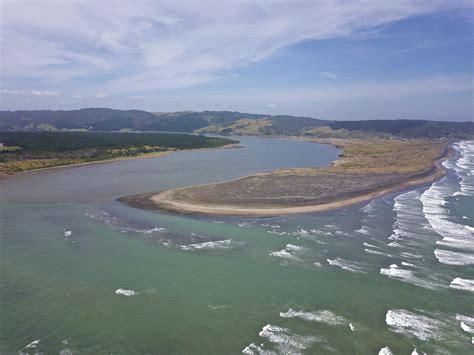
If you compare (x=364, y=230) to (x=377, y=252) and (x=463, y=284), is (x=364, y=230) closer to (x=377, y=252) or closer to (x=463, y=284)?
(x=377, y=252)

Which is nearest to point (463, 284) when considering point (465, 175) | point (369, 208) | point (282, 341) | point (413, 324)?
point (413, 324)

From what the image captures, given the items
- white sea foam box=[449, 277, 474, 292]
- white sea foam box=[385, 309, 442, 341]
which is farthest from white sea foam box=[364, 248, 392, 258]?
white sea foam box=[385, 309, 442, 341]

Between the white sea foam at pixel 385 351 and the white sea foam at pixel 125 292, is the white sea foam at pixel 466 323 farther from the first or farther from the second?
the white sea foam at pixel 125 292

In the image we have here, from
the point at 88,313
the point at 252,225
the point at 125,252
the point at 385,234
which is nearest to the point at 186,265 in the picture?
the point at 125,252

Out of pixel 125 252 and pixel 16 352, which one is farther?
pixel 125 252

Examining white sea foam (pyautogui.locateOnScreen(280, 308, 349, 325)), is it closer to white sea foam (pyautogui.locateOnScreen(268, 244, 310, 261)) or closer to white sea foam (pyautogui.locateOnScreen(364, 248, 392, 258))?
white sea foam (pyautogui.locateOnScreen(268, 244, 310, 261))

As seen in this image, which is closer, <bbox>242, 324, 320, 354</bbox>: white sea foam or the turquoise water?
<bbox>242, 324, 320, 354</bbox>: white sea foam

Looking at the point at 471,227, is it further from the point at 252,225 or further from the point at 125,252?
the point at 125,252
